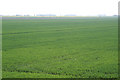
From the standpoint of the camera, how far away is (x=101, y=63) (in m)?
12.1

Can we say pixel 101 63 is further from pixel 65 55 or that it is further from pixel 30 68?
pixel 30 68

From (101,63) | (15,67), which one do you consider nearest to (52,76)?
(15,67)

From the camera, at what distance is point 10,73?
398 inches

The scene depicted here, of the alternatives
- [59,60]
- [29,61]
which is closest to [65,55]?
[59,60]

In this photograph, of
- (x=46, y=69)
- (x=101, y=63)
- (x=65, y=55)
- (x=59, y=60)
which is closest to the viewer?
(x=46, y=69)

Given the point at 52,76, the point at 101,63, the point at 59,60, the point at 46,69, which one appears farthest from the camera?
the point at 59,60

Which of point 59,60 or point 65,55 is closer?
point 59,60

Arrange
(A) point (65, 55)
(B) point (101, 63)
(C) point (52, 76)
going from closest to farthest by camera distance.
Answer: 1. (C) point (52, 76)
2. (B) point (101, 63)
3. (A) point (65, 55)

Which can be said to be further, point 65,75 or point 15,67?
point 15,67

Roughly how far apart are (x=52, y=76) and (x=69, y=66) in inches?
82.9

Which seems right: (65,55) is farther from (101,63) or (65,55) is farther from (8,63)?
(8,63)

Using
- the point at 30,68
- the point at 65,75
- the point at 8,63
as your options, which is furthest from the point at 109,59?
the point at 8,63

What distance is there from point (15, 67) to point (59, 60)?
305 centimetres

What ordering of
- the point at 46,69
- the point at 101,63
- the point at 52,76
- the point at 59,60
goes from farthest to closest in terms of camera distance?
the point at 59,60, the point at 101,63, the point at 46,69, the point at 52,76
